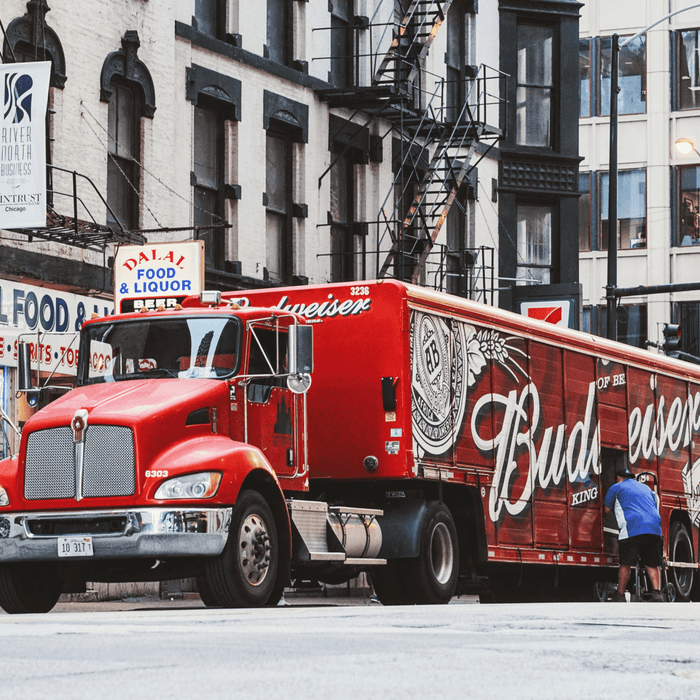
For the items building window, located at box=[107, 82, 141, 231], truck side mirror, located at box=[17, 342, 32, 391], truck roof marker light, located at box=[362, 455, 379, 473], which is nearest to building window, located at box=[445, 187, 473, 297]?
building window, located at box=[107, 82, 141, 231]

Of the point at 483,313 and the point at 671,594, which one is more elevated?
the point at 483,313

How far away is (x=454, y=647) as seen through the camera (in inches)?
286

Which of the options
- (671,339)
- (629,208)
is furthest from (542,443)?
(629,208)

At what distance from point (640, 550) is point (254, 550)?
7318 mm

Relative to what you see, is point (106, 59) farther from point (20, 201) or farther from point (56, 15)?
point (20, 201)

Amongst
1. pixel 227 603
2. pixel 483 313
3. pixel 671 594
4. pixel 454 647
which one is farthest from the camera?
pixel 671 594

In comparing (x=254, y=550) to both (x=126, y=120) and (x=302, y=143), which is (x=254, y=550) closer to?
(x=126, y=120)

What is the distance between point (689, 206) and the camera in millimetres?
48969

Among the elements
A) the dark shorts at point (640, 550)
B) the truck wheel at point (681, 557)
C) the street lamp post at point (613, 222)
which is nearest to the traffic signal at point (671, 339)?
the street lamp post at point (613, 222)

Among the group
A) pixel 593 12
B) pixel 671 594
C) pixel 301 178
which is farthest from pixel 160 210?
pixel 593 12

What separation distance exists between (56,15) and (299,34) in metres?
7.03

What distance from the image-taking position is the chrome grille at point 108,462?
41.4 feet

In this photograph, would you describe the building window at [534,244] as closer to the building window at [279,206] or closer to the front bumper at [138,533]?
the building window at [279,206]

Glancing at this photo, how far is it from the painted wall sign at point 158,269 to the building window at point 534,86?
15698 millimetres
